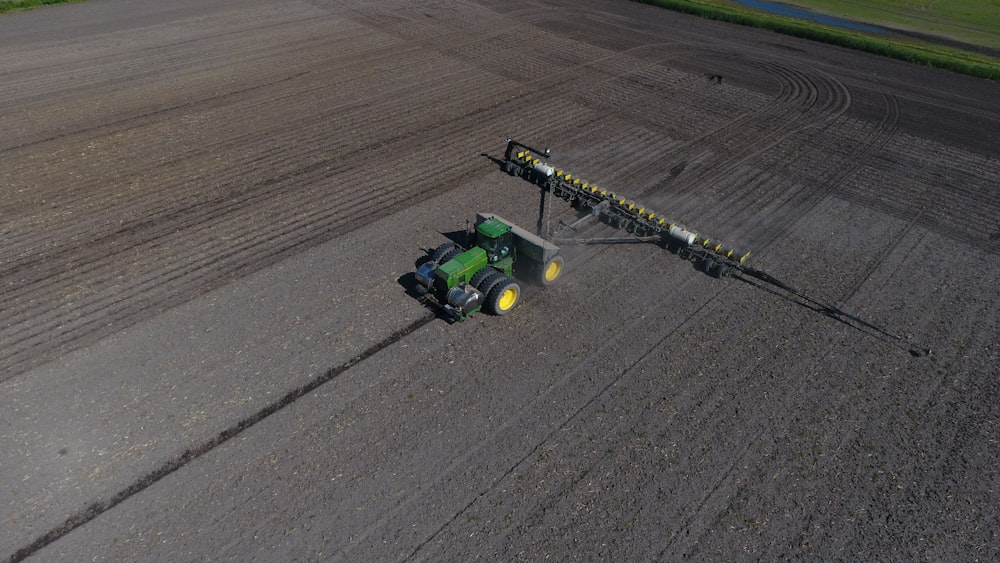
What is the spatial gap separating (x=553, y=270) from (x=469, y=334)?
3.38 m

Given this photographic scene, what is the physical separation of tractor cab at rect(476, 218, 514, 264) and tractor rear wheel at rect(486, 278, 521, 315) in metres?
0.90

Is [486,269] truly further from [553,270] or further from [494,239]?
[553,270]

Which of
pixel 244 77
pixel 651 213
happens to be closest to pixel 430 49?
pixel 244 77

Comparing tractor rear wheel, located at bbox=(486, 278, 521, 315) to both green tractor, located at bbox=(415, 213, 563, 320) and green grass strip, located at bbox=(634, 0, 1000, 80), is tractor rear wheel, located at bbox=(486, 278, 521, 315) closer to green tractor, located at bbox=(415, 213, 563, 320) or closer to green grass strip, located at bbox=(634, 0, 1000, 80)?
green tractor, located at bbox=(415, 213, 563, 320)

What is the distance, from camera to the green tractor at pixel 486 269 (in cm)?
1580

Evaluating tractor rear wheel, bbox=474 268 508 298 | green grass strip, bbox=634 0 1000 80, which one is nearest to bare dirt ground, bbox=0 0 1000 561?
tractor rear wheel, bbox=474 268 508 298

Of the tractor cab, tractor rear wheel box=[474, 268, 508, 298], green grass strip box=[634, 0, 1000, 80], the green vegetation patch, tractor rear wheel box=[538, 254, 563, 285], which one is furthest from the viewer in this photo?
the green vegetation patch

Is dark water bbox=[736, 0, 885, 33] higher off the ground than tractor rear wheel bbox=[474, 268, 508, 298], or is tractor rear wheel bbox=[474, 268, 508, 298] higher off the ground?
tractor rear wheel bbox=[474, 268, 508, 298]

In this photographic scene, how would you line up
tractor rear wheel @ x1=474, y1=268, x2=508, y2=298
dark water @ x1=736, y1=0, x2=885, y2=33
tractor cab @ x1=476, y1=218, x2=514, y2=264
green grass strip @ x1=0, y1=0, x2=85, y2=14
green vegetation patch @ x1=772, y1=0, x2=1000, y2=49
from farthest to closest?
dark water @ x1=736, y1=0, x2=885, y2=33 < green vegetation patch @ x1=772, y1=0, x2=1000, y2=49 < green grass strip @ x1=0, y1=0, x2=85, y2=14 < tractor cab @ x1=476, y1=218, x2=514, y2=264 < tractor rear wheel @ x1=474, y1=268, x2=508, y2=298

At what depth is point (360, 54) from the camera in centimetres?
3497

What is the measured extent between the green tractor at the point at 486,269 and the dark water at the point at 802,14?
133ft

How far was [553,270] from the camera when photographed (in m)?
17.8

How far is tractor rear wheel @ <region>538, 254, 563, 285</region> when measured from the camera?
17125mm

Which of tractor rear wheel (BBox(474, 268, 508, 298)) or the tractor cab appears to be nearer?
tractor rear wheel (BBox(474, 268, 508, 298))
